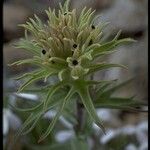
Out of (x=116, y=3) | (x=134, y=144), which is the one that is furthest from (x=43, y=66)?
(x=116, y=3)

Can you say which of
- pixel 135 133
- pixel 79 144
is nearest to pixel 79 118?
pixel 79 144

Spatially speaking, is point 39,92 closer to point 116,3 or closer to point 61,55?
point 61,55

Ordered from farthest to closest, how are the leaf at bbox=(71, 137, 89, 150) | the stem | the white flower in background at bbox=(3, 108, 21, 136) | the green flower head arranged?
the white flower in background at bbox=(3, 108, 21, 136) → the leaf at bbox=(71, 137, 89, 150) → the stem → the green flower head

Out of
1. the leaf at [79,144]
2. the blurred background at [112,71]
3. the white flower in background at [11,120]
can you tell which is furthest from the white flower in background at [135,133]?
the leaf at [79,144]

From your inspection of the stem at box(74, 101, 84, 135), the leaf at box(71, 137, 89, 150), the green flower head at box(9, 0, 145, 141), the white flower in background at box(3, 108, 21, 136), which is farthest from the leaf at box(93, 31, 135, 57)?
the white flower in background at box(3, 108, 21, 136)

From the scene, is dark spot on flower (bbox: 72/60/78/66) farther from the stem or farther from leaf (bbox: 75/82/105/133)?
the stem

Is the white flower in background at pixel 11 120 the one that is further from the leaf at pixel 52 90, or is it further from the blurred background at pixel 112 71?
the leaf at pixel 52 90
